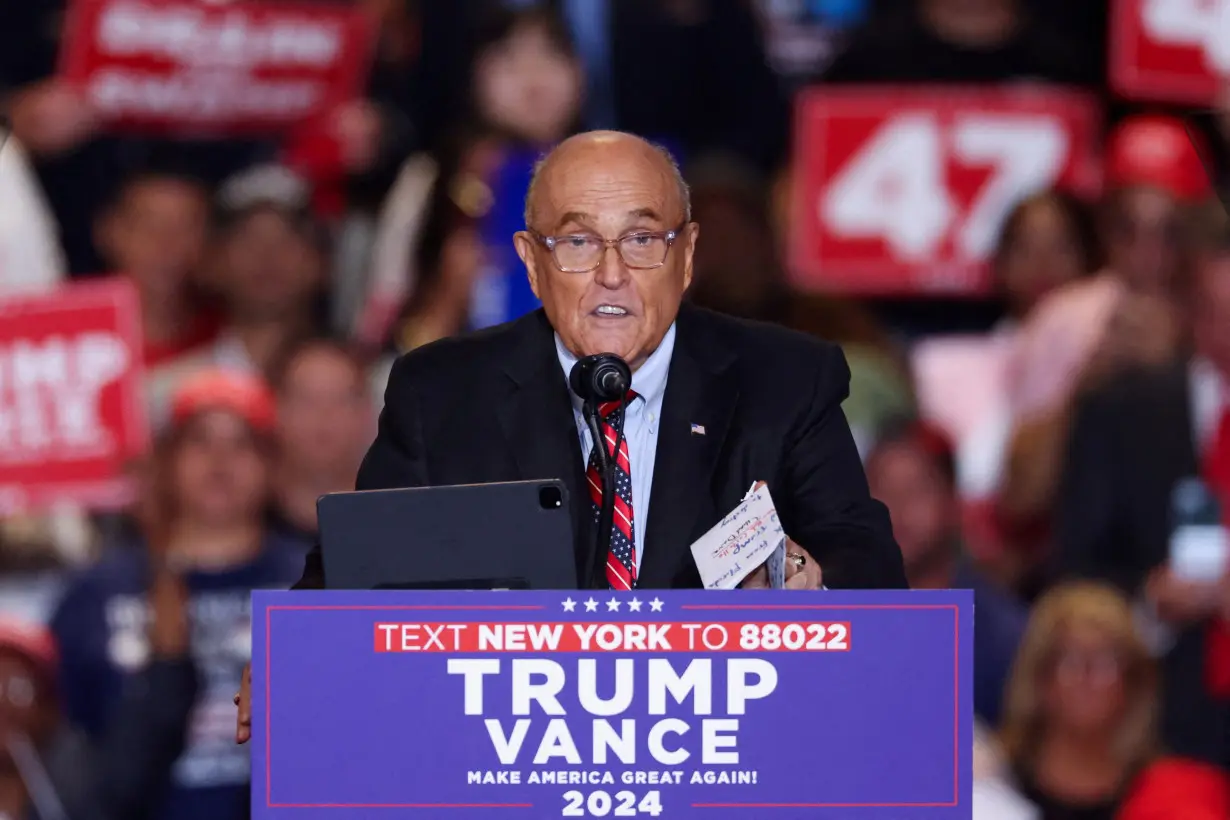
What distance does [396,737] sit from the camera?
2.32 metres

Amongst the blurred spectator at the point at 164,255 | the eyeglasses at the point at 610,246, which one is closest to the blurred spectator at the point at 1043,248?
the blurred spectator at the point at 164,255

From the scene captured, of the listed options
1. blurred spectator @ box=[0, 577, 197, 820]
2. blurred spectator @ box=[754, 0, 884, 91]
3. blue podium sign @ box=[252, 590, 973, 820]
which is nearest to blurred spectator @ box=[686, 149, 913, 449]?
blurred spectator @ box=[754, 0, 884, 91]

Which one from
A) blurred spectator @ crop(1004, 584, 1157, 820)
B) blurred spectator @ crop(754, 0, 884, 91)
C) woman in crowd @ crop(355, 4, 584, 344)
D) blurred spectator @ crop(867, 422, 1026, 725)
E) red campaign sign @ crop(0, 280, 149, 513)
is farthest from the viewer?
blurred spectator @ crop(754, 0, 884, 91)

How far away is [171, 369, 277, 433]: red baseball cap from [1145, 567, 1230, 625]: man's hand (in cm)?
217

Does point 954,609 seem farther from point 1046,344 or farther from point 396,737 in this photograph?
point 1046,344

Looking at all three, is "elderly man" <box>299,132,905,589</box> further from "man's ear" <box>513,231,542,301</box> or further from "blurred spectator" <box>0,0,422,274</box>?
"blurred spectator" <box>0,0,422,274</box>

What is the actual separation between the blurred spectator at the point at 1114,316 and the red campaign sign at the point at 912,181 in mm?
249

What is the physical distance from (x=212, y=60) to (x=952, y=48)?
221cm

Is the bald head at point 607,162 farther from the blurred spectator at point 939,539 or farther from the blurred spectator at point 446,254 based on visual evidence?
the blurred spectator at point 446,254

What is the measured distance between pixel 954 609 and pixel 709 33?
4814 millimetres

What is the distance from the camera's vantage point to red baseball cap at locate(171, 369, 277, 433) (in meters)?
5.32

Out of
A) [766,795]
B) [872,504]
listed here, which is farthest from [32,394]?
[766,795]

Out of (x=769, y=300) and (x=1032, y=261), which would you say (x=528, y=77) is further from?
(x=1032, y=261)

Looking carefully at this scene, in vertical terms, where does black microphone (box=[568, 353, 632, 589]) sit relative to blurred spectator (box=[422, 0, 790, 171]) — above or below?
below
